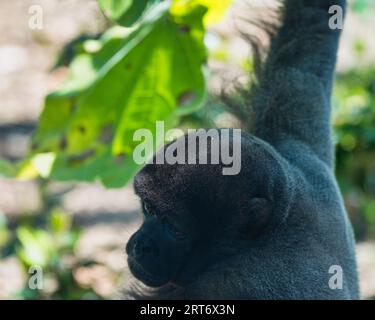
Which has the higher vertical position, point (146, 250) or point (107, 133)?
point (107, 133)

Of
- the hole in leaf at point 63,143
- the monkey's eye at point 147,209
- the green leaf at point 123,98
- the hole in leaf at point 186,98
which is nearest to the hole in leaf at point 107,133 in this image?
the green leaf at point 123,98

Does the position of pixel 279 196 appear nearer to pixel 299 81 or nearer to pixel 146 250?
pixel 146 250

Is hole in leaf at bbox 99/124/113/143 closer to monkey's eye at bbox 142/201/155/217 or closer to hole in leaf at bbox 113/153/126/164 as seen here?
hole in leaf at bbox 113/153/126/164

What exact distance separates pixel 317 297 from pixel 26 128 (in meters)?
4.16

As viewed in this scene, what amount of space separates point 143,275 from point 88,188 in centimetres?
357

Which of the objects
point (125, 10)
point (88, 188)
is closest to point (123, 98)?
point (125, 10)

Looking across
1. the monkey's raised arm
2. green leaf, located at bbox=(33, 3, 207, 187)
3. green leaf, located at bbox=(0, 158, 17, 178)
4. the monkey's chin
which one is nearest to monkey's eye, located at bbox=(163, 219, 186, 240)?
the monkey's chin

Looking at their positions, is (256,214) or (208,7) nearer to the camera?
(256,214)

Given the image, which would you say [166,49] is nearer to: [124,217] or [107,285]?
[107,285]

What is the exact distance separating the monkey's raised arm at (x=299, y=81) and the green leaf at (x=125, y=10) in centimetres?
62

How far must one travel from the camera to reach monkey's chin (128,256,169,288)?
2223mm

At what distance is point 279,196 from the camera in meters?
2.23

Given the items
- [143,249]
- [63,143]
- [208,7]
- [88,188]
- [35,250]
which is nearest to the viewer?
[143,249]
